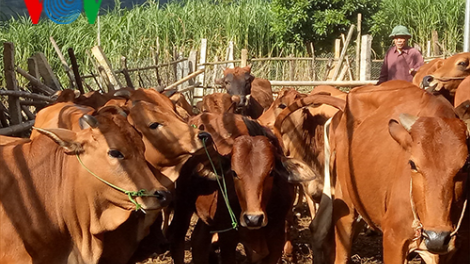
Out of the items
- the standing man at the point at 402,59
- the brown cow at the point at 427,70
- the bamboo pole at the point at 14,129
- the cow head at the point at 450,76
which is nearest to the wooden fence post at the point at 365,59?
the standing man at the point at 402,59

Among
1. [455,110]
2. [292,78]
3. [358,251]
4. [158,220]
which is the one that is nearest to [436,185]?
[455,110]

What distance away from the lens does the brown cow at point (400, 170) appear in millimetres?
3773

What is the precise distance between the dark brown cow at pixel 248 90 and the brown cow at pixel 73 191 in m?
6.88

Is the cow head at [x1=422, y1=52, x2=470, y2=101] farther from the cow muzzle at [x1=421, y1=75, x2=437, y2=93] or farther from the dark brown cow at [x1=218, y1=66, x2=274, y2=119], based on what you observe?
the dark brown cow at [x1=218, y1=66, x2=274, y2=119]

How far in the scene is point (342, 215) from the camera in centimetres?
543

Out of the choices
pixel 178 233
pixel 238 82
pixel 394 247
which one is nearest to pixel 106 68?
pixel 238 82

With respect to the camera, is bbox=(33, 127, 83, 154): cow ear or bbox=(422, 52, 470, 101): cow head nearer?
bbox=(33, 127, 83, 154): cow ear

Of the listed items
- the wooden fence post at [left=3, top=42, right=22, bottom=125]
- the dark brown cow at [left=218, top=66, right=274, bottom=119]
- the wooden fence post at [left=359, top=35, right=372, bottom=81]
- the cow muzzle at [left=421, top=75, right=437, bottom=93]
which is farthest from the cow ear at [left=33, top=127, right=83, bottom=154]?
the wooden fence post at [left=359, top=35, right=372, bottom=81]

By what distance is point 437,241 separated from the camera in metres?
3.72

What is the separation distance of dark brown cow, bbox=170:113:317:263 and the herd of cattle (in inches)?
0.4

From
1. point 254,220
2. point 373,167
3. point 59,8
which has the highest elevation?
point 59,8

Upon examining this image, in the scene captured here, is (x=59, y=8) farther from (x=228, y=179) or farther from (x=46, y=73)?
(x=228, y=179)

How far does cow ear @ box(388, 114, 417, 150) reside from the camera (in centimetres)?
405

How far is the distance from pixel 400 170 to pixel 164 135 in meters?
1.79
